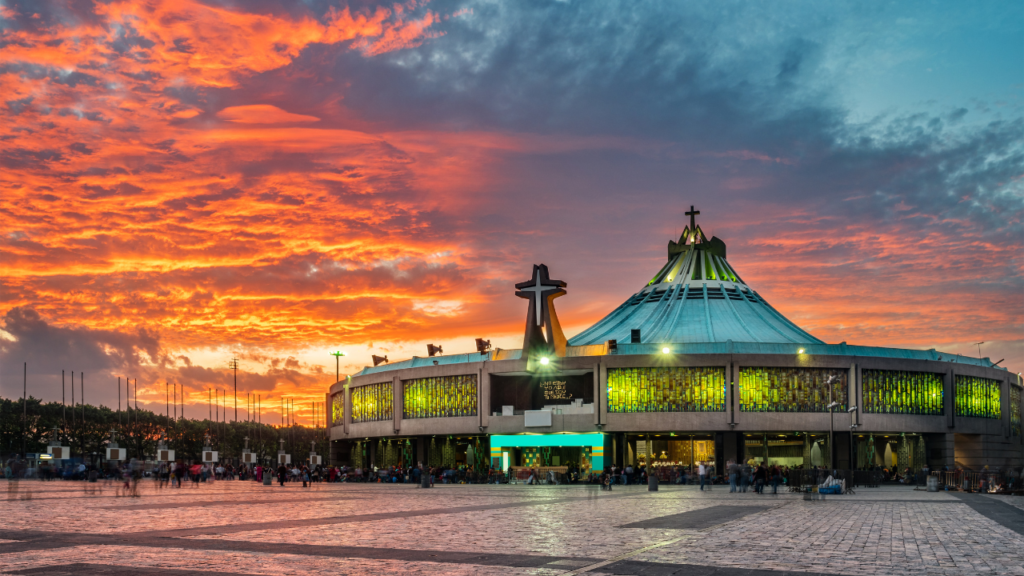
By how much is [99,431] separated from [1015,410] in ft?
338

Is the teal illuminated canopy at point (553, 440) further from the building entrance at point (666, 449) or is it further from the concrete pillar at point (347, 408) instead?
the concrete pillar at point (347, 408)

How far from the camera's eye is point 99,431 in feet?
389

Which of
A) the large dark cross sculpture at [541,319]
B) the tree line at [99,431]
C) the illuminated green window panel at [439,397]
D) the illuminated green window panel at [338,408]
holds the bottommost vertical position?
the tree line at [99,431]

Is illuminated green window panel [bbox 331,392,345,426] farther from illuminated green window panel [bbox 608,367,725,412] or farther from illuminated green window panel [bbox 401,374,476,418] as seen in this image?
illuminated green window panel [bbox 608,367,725,412]

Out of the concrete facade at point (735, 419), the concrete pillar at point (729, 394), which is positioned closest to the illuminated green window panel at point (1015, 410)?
the concrete facade at point (735, 419)

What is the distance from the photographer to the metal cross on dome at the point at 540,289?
243ft

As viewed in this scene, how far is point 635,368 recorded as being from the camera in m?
71.6

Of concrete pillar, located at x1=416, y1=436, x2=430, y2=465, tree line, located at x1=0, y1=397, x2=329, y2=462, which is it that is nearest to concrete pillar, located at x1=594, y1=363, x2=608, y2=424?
concrete pillar, located at x1=416, y1=436, x2=430, y2=465

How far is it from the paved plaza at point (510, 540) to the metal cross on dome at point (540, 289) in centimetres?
4468

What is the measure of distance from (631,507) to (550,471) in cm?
3452

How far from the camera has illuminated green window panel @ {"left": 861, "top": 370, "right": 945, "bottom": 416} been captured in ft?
238


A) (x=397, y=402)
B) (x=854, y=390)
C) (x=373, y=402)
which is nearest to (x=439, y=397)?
(x=397, y=402)

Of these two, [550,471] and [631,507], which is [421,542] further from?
[550,471]

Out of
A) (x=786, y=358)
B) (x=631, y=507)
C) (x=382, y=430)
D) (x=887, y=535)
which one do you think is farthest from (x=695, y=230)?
(x=887, y=535)
